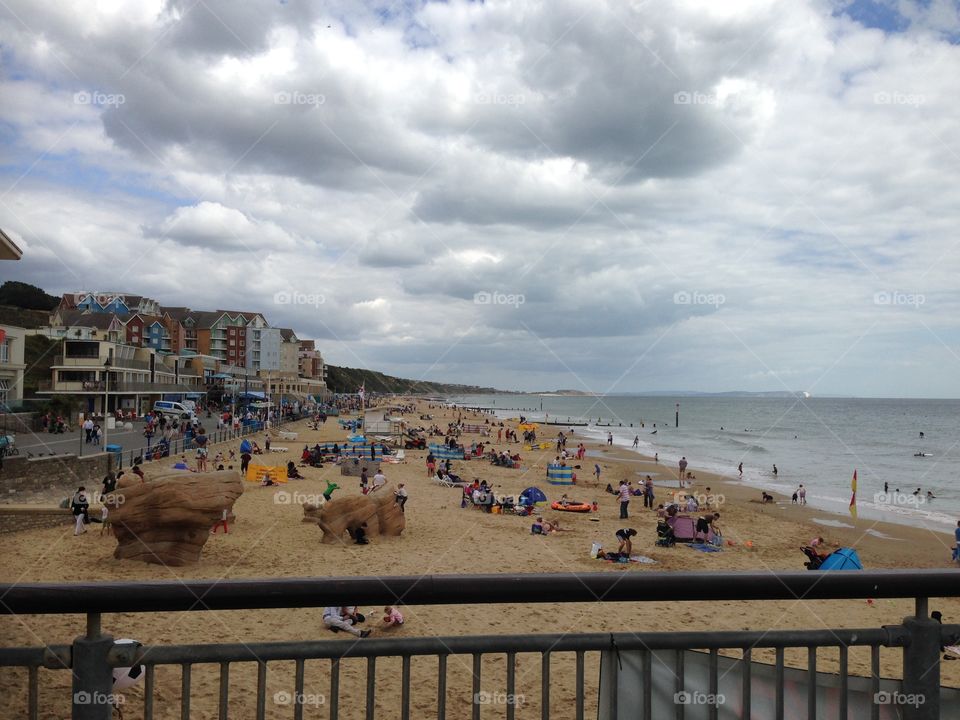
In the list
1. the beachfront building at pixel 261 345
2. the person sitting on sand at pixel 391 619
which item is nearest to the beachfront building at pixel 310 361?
the beachfront building at pixel 261 345

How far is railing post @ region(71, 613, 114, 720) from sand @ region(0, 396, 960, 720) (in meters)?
0.32

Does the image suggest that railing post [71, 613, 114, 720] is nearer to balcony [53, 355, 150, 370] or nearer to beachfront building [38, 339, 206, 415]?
beachfront building [38, 339, 206, 415]

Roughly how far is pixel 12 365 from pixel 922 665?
155ft

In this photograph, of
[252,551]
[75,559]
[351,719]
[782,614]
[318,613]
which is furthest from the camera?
[252,551]

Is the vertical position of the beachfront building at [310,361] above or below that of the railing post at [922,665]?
above

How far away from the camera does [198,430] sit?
128 feet

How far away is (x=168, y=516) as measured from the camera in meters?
14.6

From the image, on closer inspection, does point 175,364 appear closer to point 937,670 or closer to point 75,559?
point 75,559

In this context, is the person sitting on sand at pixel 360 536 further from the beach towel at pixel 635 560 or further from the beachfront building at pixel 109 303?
the beachfront building at pixel 109 303

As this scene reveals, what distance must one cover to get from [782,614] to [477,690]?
1221cm

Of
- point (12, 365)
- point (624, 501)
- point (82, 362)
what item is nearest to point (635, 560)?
point (624, 501)

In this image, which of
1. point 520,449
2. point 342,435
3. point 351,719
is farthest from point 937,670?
point 342,435

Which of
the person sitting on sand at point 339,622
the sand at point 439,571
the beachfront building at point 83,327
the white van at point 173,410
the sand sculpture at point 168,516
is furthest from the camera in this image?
the beachfront building at point 83,327

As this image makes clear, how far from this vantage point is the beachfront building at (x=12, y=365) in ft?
127
